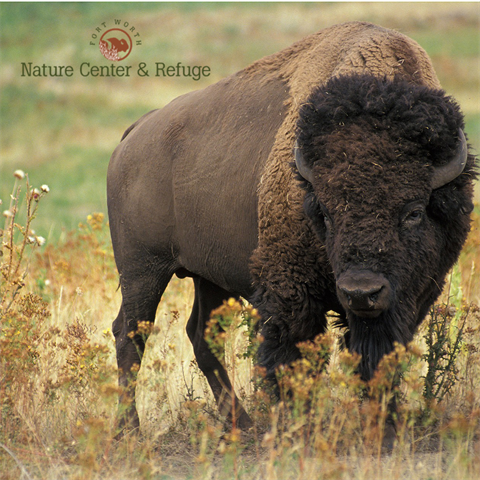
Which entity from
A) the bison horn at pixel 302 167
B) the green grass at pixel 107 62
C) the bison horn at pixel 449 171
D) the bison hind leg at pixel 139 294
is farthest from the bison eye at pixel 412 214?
the green grass at pixel 107 62

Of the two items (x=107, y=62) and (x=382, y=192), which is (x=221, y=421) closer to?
(x=382, y=192)

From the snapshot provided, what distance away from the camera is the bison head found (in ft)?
12.4

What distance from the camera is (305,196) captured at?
423cm

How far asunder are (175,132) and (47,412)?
2.25m

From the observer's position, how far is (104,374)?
3.58 meters

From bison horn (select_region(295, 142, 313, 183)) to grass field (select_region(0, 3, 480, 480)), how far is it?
3.03 feet

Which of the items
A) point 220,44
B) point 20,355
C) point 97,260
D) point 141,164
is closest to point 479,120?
point 220,44

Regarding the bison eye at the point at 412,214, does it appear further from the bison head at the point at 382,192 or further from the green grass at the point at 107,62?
the green grass at the point at 107,62

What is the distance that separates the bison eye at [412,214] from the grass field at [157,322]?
777 millimetres

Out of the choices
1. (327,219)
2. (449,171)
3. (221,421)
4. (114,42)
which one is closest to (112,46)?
(114,42)

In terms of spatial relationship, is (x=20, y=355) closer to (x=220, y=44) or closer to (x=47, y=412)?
(x=47, y=412)

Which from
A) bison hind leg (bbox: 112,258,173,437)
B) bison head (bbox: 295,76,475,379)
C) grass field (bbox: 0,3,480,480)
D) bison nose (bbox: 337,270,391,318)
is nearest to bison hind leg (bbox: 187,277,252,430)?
grass field (bbox: 0,3,480,480)

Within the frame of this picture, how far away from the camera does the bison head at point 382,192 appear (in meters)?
3.78

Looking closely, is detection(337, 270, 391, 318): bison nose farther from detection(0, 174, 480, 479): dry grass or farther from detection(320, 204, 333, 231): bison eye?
detection(320, 204, 333, 231): bison eye
